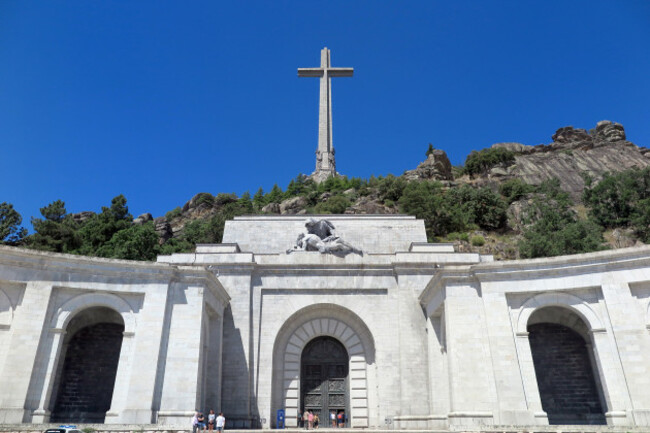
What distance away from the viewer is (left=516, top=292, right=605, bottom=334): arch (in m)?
18.5

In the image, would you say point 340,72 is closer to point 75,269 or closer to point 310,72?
point 310,72

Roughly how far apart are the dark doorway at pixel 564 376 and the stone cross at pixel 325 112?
55.1 meters

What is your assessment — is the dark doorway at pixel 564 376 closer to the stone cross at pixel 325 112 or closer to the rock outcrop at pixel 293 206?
the rock outcrop at pixel 293 206

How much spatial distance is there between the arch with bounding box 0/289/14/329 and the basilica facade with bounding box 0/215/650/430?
0.13 ft

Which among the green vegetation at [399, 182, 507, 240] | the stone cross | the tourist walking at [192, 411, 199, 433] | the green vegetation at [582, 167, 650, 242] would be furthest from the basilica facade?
the stone cross

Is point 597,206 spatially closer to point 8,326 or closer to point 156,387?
point 156,387

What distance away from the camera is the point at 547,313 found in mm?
21109

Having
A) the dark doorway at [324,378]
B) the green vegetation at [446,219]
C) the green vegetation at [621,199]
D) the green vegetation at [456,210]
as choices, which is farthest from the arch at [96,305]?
the green vegetation at [621,199]

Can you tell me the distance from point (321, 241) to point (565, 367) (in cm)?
1306

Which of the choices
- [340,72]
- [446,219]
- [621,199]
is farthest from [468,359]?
[340,72]

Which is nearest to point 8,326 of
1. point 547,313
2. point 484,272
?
point 484,272

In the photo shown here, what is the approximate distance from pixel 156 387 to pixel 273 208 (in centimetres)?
4737

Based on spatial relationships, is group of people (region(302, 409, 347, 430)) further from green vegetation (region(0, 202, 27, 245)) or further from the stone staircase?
green vegetation (region(0, 202, 27, 245))

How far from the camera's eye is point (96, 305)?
19281mm
